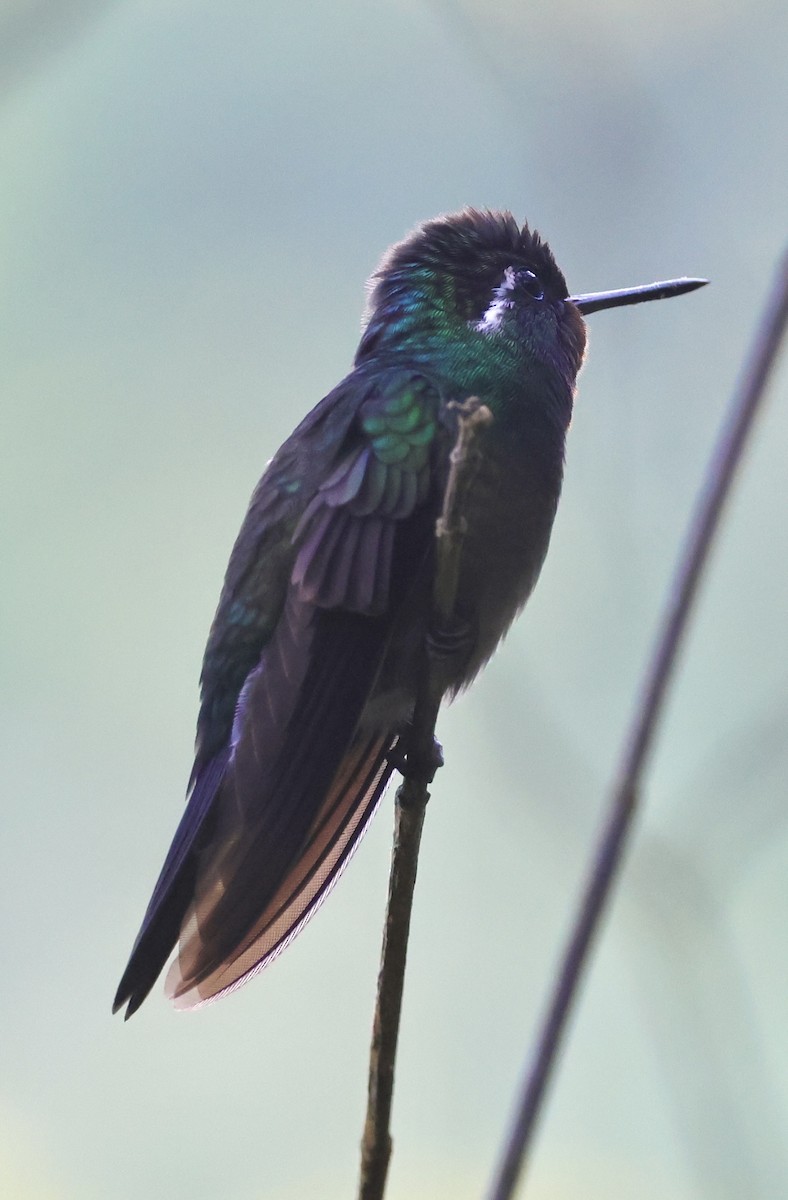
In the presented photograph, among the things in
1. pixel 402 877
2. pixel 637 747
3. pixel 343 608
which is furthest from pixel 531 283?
pixel 637 747

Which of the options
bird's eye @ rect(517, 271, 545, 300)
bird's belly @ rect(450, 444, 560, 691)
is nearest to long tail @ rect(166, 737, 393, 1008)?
bird's belly @ rect(450, 444, 560, 691)

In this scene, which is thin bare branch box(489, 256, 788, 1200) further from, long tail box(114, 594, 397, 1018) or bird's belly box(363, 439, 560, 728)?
bird's belly box(363, 439, 560, 728)

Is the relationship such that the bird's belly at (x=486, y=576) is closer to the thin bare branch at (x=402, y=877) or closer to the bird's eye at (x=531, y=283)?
the thin bare branch at (x=402, y=877)

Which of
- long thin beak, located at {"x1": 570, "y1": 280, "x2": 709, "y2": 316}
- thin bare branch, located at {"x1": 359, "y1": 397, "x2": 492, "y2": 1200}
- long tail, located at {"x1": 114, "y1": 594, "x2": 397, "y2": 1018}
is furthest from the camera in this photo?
long thin beak, located at {"x1": 570, "y1": 280, "x2": 709, "y2": 316}

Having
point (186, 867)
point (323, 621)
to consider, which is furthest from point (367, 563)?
point (186, 867)

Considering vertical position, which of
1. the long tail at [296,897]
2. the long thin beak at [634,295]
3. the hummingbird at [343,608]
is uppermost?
the long thin beak at [634,295]

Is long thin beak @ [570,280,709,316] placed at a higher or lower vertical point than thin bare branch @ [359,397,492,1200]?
higher

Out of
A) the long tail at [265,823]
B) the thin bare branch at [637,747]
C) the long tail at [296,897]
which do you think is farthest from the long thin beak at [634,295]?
the thin bare branch at [637,747]
